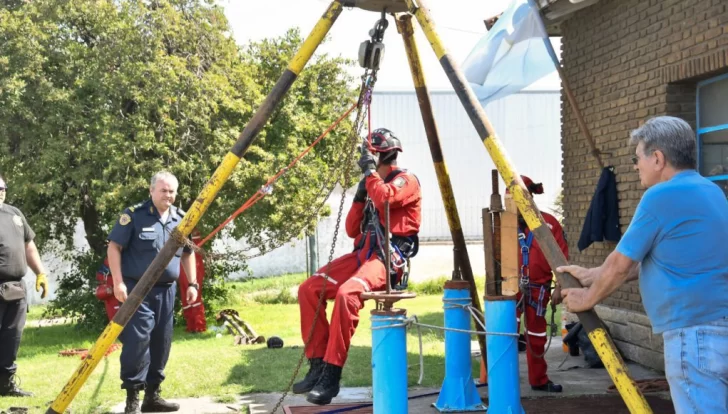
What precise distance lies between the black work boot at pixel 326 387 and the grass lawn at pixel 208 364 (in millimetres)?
1955

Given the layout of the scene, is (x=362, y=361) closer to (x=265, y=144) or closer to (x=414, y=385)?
(x=414, y=385)

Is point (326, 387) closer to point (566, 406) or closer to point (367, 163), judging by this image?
point (367, 163)

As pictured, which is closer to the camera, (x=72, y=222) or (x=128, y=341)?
(x=128, y=341)

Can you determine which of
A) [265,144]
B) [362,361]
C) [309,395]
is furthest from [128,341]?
[265,144]

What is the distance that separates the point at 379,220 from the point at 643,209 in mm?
2882

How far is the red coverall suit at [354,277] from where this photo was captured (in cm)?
579

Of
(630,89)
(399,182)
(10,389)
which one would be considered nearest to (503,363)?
(399,182)

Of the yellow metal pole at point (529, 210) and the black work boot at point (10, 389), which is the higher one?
the yellow metal pole at point (529, 210)

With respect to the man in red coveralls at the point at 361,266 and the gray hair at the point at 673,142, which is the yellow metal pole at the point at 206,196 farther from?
the gray hair at the point at 673,142

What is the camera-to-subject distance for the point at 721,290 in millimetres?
→ 3664

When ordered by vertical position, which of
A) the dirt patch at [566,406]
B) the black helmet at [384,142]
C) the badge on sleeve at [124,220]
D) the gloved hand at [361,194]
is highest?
the black helmet at [384,142]

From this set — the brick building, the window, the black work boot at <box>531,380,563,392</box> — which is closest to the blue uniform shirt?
the black work boot at <box>531,380,563,392</box>

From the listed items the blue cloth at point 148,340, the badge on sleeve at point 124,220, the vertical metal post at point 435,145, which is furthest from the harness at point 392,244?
the badge on sleeve at point 124,220

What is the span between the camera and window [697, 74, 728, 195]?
7.60 m
